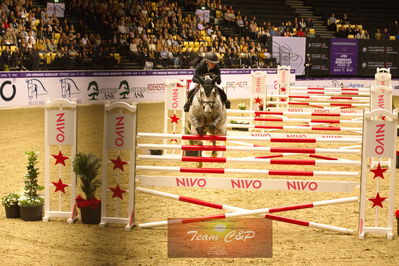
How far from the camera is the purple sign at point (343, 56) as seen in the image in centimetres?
3122

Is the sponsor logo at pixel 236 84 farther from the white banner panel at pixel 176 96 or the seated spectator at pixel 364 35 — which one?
the white banner panel at pixel 176 96

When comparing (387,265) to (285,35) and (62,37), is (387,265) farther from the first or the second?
(285,35)

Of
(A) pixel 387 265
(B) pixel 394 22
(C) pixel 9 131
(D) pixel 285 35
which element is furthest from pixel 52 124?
(B) pixel 394 22

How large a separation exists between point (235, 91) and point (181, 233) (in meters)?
20.7

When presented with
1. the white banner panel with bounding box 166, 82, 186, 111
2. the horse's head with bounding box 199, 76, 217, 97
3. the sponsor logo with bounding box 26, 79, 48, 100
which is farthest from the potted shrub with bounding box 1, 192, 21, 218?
the sponsor logo with bounding box 26, 79, 48, 100

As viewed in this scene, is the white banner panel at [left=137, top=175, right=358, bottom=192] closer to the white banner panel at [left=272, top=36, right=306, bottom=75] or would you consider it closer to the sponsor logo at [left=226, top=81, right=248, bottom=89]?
the sponsor logo at [left=226, top=81, right=248, bottom=89]

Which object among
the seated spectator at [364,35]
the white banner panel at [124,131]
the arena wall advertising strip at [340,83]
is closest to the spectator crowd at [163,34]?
the seated spectator at [364,35]

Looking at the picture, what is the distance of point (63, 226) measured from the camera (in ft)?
24.3

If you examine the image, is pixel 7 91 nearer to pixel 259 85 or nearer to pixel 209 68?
pixel 259 85

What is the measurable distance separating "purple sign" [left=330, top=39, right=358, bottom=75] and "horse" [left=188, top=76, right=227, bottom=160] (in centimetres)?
2097

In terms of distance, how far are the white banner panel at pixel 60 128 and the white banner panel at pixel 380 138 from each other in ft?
10.6

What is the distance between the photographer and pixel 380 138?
7.10 m

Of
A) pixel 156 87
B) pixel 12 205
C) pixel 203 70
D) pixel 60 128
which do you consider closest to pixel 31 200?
pixel 12 205

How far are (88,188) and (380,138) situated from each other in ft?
10.6
